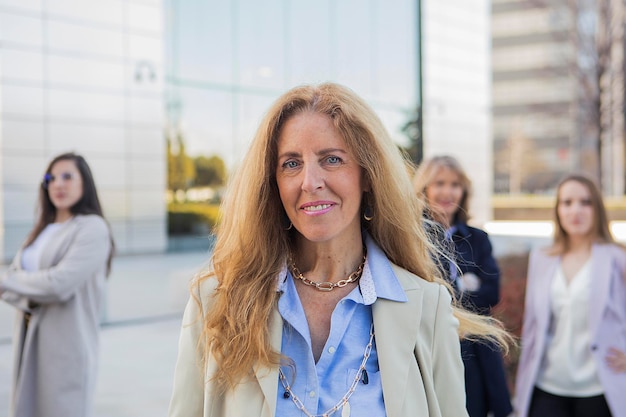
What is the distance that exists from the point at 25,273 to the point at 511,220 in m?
28.2

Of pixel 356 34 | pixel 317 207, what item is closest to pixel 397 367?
pixel 317 207

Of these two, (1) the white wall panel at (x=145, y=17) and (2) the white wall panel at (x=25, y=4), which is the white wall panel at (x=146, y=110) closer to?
(1) the white wall panel at (x=145, y=17)

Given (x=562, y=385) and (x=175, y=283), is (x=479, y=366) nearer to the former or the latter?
(x=562, y=385)

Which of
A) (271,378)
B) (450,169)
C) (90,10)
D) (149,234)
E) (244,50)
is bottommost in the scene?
(149,234)

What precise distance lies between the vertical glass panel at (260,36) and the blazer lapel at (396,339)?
1991 centimetres

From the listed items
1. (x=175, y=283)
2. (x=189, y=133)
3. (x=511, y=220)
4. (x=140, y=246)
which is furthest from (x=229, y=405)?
(x=511, y=220)

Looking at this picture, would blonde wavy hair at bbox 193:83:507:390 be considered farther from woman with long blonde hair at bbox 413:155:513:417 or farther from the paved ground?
the paved ground

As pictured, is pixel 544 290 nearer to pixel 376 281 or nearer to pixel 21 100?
pixel 376 281

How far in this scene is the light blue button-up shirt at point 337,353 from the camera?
1.96 meters

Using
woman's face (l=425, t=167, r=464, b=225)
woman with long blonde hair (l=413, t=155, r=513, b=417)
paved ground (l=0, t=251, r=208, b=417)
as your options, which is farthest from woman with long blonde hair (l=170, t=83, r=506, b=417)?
paved ground (l=0, t=251, r=208, b=417)

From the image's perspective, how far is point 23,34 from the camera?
17047mm

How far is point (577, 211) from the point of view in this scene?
4.25 m

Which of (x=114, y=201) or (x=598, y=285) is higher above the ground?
(x=114, y=201)

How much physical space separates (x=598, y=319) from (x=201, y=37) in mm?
18808
